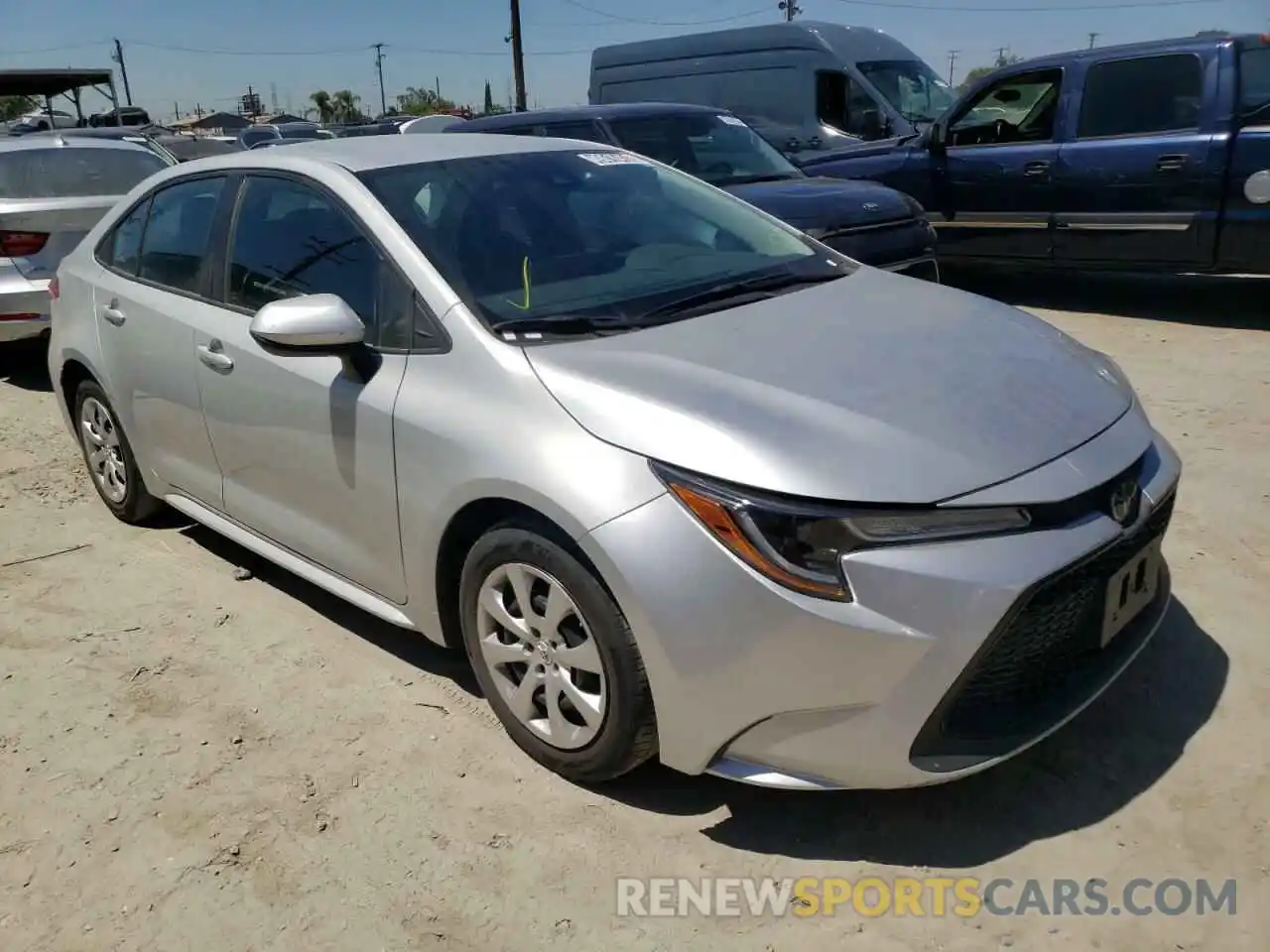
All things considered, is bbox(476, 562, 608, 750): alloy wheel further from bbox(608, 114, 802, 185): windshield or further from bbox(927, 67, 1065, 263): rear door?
bbox(927, 67, 1065, 263): rear door

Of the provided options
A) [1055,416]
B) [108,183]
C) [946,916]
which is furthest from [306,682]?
[108,183]

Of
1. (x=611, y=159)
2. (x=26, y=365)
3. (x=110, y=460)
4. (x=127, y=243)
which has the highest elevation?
(x=611, y=159)

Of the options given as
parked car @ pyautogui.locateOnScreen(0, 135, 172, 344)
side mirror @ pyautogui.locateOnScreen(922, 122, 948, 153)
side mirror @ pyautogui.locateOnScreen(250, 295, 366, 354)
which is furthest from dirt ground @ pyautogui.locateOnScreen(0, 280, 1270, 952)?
side mirror @ pyautogui.locateOnScreen(922, 122, 948, 153)

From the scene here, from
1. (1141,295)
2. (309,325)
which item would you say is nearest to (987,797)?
(309,325)

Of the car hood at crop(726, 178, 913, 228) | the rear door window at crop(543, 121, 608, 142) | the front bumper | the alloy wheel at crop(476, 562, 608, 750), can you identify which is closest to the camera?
the front bumper

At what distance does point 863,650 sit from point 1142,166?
249 inches

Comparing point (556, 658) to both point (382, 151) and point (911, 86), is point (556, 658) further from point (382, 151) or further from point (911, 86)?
point (911, 86)

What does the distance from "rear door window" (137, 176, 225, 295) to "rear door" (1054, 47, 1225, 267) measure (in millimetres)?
6050

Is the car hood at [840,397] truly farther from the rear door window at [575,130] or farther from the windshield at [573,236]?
the rear door window at [575,130]

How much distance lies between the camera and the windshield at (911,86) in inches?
474

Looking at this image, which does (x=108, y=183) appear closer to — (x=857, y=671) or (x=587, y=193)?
(x=587, y=193)

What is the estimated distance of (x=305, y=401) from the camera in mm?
3162

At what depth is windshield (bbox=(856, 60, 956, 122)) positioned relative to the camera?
39.5 ft

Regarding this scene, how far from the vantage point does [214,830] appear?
107 inches
